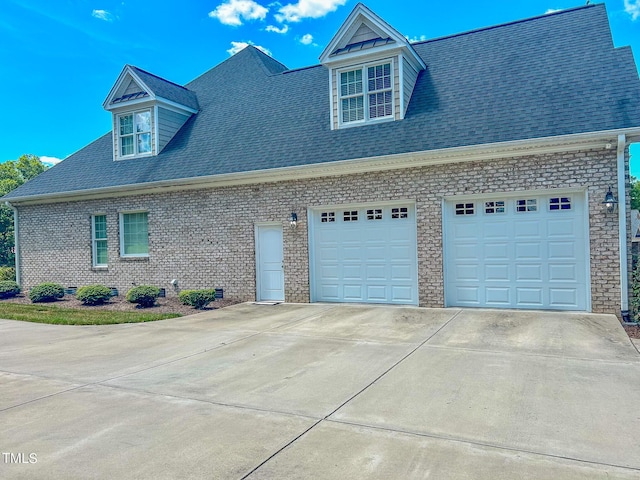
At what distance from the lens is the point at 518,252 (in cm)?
984

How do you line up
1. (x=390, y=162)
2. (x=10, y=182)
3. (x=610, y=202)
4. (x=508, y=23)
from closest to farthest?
(x=610, y=202) < (x=390, y=162) < (x=508, y=23) < (x=10, y=182)

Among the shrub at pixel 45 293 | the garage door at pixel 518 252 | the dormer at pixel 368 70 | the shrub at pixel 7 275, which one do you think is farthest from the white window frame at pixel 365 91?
the shrub at pixel 7 275

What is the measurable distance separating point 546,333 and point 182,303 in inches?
357

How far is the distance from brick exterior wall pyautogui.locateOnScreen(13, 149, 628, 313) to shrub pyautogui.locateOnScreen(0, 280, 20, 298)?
0.65m

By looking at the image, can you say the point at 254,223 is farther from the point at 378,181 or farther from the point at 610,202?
the point at 610,202

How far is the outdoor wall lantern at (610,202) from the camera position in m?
8.80

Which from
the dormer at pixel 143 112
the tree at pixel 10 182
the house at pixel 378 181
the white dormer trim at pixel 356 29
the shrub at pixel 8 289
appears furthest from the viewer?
the tree at pixel 10 182

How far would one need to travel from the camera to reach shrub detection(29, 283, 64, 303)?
1419 centimetres

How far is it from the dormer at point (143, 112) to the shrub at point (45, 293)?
16.3ft

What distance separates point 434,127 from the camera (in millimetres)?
10883

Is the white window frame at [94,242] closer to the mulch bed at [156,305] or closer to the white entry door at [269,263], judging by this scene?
the mulch bed at [156,305]

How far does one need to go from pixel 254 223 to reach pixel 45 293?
7.33 metres

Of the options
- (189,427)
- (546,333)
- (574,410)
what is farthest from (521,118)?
(189,427)

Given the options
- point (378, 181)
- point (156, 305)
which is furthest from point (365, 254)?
point (156, 305)
